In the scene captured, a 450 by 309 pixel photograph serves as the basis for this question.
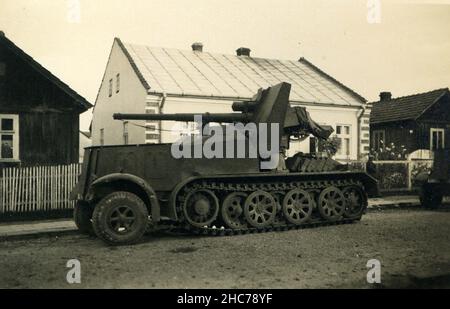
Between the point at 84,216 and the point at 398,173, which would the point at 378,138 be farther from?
the point at 84,216

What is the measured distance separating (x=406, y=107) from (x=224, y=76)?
40.9 ft

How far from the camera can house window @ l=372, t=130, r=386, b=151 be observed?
1021 inches

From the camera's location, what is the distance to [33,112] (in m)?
13.5

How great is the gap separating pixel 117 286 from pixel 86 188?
376cm

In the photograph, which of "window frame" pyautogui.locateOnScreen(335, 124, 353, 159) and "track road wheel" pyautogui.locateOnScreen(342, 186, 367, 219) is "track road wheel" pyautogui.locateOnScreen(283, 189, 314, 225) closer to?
"track road wheel" pyautogui.locateOnScreen(342, 186, 367, 219)

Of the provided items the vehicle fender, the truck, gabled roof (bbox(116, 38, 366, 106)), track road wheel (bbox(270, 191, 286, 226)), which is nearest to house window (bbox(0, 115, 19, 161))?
gabled roof (bbox(116, 38, 366, 106))

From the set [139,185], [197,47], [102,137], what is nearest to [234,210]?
[139,185]

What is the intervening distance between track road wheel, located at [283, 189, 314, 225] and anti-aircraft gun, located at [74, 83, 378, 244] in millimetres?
22

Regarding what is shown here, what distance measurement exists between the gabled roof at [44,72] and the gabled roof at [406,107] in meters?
17.6

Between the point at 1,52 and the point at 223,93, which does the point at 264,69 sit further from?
the point at 1,52

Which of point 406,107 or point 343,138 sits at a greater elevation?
point 406,107
